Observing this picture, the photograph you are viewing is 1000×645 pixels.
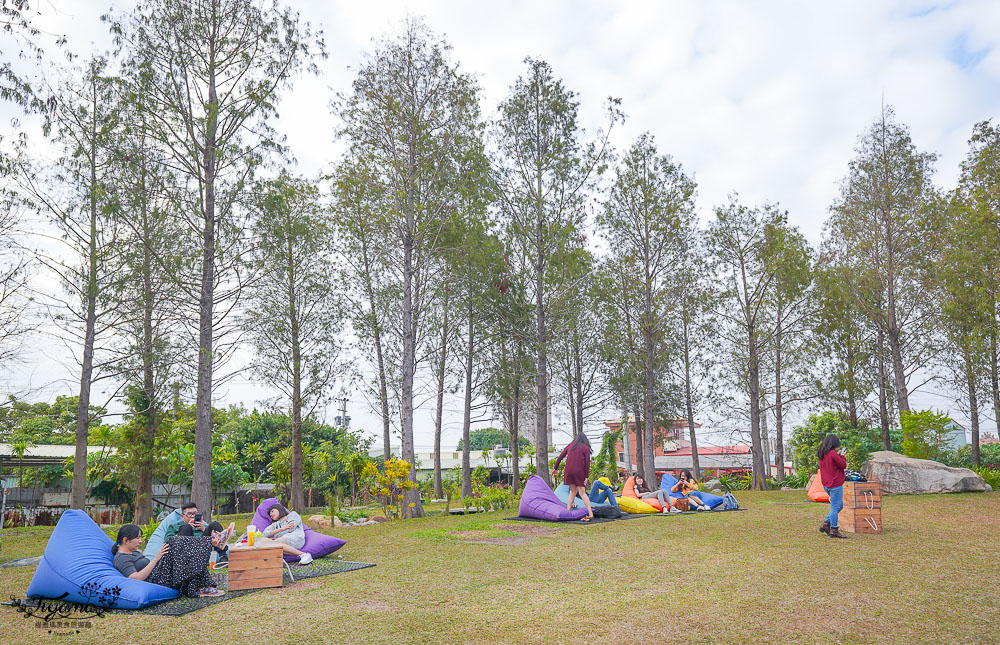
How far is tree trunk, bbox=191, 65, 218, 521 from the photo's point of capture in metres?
12.8

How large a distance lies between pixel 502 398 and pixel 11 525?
16010mm

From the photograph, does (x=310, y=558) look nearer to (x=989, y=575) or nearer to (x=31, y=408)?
(x=989, y=575)

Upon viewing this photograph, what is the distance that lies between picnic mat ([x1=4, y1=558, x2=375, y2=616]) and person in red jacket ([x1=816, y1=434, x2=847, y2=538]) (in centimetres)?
689

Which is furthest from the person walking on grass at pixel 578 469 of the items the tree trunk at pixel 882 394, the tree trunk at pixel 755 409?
the tree trunk at pixel 882 394

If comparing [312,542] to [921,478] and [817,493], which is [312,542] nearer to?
[817,493]

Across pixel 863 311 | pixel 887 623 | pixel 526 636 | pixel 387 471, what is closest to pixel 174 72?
pixel 387 471

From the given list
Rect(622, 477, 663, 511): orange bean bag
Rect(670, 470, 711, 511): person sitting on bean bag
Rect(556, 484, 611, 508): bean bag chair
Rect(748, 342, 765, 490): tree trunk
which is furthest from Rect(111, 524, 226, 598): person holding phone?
Rect(748, 342, 765, 490): tree trunk

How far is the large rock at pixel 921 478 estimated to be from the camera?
17.4 metres

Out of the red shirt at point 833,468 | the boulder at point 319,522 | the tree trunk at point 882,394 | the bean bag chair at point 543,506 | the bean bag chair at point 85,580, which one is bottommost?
the boulder at point 319,522

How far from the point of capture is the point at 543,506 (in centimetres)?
1376

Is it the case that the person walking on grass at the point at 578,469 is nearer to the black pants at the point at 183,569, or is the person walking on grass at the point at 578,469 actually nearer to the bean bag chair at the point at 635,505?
the bean bag chair at the point at 635,505

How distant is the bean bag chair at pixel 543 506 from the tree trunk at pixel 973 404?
15689 millimetres

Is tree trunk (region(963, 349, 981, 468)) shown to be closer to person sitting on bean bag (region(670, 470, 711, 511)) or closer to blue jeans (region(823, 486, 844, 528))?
person sitting on bean bag (region(670, 470, 711, 511))

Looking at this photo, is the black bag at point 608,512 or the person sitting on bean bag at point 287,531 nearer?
the person sitting on bean bag at point 287,531
